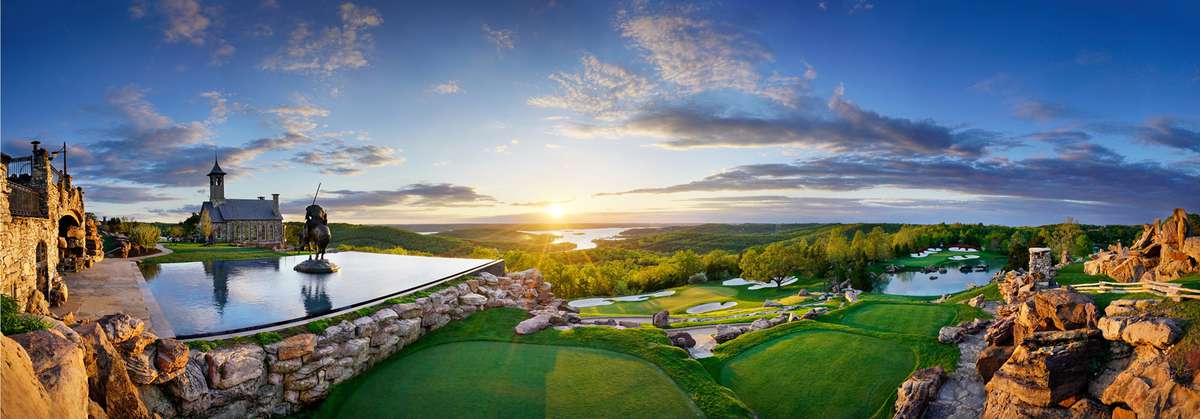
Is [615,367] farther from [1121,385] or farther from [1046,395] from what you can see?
[1121,385]

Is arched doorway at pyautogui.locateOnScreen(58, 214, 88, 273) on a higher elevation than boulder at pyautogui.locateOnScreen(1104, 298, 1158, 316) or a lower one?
higher

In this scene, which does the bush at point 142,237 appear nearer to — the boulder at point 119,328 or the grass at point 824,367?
the boulder at point 119,328

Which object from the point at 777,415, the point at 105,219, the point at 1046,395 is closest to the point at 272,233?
the point at 105,219

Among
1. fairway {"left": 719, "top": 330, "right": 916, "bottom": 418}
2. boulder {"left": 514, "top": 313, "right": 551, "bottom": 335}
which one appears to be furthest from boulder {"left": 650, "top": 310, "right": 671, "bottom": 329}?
boulder {"left": 514, "top": 313, "right": 551, "bottom": 335}

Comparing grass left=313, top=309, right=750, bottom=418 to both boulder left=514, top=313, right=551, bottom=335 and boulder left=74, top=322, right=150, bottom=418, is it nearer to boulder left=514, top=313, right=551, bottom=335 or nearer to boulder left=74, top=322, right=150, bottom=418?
boulder left=514, top=313, right=551, bottom=335

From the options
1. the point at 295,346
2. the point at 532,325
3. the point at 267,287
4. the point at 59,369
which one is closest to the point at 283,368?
the point at 295,346

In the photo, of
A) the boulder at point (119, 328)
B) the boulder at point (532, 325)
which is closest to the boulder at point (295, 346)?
the boulder at point (119, 328)

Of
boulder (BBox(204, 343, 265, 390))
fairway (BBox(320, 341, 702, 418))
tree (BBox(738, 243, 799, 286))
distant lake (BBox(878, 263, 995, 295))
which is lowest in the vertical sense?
distant lake (BBox(878, 263, 995, 295))
